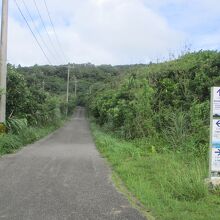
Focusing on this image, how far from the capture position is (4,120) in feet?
Answer: 72.7

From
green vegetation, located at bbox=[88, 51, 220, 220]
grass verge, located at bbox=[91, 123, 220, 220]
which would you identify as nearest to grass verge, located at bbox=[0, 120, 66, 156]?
green vegetation, located at bbox=[88, 51, 220, 220]

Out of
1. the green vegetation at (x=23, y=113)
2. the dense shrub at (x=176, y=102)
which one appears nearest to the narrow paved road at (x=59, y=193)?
the dense shrub at (x=176, y=102)

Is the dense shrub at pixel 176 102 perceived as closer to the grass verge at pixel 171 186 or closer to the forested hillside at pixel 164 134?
the forested hillside at pixel 164 134

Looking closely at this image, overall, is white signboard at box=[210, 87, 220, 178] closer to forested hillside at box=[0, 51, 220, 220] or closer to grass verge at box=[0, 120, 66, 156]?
forested hillside at box=[0, 51, 220, 220]

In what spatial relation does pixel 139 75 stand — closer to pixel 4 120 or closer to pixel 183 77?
pixel 183 77

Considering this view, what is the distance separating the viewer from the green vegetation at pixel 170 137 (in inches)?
343

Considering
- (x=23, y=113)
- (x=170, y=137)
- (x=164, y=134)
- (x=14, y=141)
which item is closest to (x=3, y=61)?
(x=14, y=141)

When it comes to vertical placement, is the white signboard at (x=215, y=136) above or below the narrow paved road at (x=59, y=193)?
above

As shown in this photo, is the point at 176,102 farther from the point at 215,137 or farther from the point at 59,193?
the point at 59,193

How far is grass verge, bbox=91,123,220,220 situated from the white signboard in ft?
1.23

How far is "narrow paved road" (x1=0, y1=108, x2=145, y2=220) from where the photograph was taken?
25.3ft

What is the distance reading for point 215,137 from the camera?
979 cm

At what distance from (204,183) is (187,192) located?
25.0 inches

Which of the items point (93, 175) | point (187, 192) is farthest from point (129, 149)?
point (187, 192)
